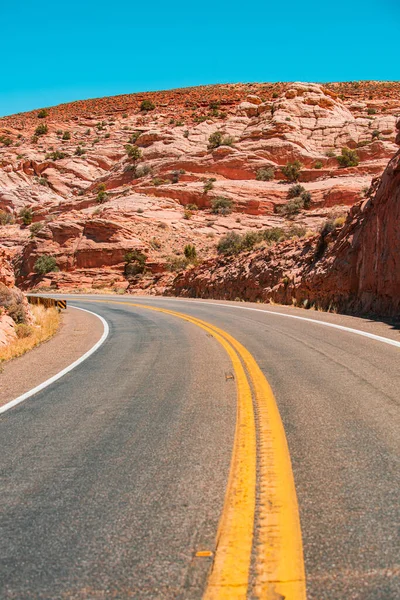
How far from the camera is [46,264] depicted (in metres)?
45.3

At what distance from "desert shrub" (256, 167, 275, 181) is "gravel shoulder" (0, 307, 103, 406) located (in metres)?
38.0

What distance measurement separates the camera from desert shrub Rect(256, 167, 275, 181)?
50.7 meters

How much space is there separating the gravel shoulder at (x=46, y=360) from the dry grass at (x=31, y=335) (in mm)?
199

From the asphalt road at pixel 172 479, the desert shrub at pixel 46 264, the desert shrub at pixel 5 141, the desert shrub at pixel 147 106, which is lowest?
the asphalt road at pixel 172 479

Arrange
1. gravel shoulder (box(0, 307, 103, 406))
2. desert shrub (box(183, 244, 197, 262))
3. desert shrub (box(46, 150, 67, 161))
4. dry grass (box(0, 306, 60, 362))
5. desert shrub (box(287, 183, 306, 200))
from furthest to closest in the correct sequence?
desert shrub (box(46, 150, 67, 161))
desert shrub (box(287, 183, 306, 200))
desert shrub (box(183, 244, 197, 262))
dry grass (box(0, 306, 60, 362))
gravel shoulder (box(0, 307, 103, 406))

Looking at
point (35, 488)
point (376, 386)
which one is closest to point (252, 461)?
point (35, 488)

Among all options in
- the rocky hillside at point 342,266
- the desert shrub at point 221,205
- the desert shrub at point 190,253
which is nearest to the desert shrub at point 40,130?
the desert shrub at point 221,205

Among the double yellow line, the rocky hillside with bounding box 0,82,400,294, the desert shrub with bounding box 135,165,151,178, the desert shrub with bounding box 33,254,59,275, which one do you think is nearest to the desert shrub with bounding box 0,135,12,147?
the rocky hillside with bounding box 0,82,400,294

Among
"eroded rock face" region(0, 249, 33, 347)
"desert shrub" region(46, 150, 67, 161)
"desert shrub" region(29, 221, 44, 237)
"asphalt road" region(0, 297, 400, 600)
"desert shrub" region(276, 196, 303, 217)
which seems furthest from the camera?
"desert shrub" region(46, 150, 67, 161)

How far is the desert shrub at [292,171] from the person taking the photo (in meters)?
50.5

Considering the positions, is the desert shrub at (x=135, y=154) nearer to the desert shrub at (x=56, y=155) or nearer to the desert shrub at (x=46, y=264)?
the desert shrub at (x=56, y=155)

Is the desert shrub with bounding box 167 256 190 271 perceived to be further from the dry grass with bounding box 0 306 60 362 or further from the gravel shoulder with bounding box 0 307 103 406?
the gravel shoulder with bounding box 0 307 103 406

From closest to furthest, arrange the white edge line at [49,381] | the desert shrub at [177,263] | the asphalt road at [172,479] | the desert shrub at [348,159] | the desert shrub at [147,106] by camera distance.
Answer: the asphalt road at [172,479], the white edge line at [49,381], the desert shrub at [177,263], the desert shrub at [348,159], the desert shrub at [147,106]

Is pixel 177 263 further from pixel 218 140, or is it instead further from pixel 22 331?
pixel 22 331
